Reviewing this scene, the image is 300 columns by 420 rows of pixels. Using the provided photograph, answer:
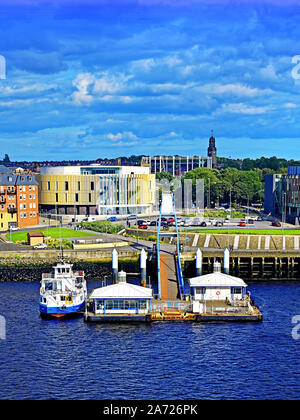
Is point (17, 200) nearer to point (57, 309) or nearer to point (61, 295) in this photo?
point (61, 295)

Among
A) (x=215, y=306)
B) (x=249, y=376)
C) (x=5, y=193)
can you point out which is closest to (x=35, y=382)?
(x=249, y=376)

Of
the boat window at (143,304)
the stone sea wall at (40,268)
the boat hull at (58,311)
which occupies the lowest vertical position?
the boat hull at (58,311)

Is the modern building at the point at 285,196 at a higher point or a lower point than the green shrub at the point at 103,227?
higher

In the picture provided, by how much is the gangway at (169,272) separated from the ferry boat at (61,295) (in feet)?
34.4

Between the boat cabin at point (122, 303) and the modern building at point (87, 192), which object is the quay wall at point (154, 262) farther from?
the modern building at point (87, 192)

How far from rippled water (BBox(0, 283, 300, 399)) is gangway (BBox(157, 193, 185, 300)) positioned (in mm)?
11088

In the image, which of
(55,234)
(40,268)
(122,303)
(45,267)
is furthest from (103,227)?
(122,303)

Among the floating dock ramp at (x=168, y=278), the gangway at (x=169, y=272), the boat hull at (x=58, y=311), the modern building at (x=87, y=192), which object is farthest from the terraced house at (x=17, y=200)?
the boat hull at (x=58, y=311)

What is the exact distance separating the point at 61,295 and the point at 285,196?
93.2 metres

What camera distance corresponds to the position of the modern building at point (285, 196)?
15612cm

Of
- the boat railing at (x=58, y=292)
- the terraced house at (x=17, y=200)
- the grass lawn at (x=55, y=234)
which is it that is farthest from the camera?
the terraced house at (x=17, y=200)

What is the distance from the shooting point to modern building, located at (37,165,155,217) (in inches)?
6865

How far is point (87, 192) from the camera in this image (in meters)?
175
